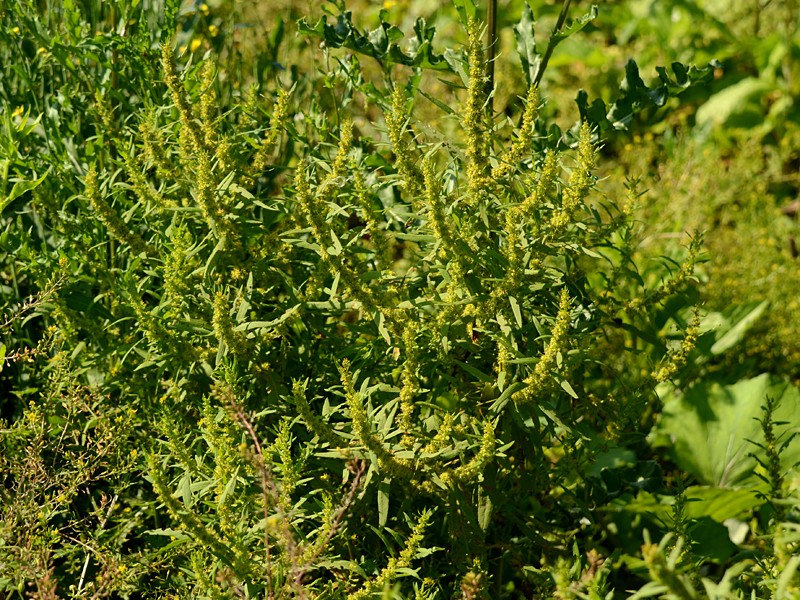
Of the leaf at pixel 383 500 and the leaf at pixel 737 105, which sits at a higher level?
the leaf at pixel 737 105

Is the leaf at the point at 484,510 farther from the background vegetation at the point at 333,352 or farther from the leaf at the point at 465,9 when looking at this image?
the leaf at the point at 465,9

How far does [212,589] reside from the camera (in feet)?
5.08

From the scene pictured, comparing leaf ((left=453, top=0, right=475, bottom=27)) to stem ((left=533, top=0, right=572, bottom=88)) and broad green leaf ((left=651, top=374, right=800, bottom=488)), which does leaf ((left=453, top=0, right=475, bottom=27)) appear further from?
broad green leaf ((left=651, top=374, right=800, bottom=488))

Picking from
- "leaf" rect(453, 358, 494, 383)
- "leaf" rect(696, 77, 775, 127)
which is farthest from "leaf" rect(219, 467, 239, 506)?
"leaf" rect(696, 77, 775, 127)

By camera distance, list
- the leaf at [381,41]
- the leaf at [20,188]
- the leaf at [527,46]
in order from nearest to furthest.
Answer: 1. the leaf at [20,188]
2. the leaf at [381,41]
3. the leaf at [527,46]

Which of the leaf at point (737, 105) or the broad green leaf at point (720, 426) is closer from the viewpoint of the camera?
the broad green leaf at point (720, 426)

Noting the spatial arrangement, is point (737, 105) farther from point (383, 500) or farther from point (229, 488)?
point (229, 488)

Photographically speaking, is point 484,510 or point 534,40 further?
point 534,40

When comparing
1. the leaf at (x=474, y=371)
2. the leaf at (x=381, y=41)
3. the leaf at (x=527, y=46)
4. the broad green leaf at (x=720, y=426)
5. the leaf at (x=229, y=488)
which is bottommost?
the broad green leaf at (x=720, y=426)

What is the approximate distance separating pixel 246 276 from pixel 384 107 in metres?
0.45

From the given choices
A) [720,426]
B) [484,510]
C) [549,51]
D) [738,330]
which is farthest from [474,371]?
[738,330]

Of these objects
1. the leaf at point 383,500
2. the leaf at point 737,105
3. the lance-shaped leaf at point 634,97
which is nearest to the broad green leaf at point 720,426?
the lance-shaped leaf at point 634,97

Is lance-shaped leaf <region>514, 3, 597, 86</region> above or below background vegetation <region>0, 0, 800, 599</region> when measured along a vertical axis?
above

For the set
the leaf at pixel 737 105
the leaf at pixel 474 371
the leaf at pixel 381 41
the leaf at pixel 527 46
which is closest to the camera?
the leaf at pixel 474 371
